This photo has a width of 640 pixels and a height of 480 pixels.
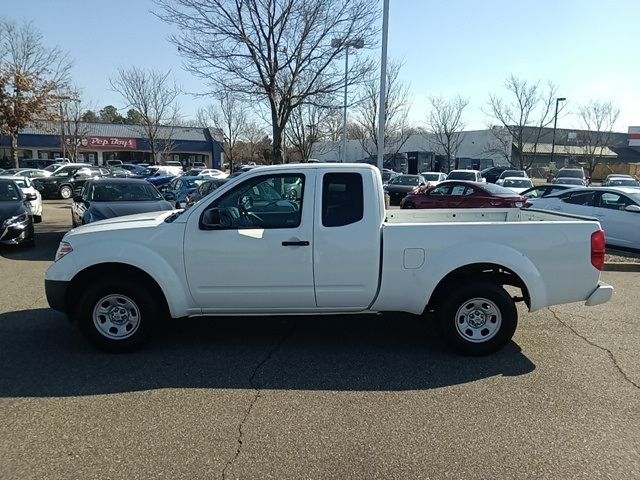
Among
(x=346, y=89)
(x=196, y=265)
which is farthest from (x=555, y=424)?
(x=346, y=89)

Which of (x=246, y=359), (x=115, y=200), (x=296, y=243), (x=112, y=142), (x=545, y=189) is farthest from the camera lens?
(x=112, y=142)

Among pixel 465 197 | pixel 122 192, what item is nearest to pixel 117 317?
pixel 122 192

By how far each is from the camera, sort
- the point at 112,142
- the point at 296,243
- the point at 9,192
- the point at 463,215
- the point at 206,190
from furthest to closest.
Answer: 1. the point at 112,142
2. the point at 9,192
3. the point at 206,190
4. the point at 463,215
5. the point at 296,243

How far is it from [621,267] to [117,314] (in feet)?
28.7

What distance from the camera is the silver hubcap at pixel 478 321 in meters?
4.48

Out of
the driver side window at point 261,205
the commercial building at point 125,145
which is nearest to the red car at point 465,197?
the driver side window at point 261,205

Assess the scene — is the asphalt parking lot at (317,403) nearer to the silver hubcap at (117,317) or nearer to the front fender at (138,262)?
the silver hubcap at (117,317)

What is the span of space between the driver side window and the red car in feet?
35.8

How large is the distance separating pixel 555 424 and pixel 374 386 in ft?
4.55

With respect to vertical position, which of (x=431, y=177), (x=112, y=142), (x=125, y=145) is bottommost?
(x=431, y=177)

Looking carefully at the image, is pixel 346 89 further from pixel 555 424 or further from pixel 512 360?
pixel 555 424

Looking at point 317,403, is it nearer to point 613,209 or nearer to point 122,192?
point 122,192

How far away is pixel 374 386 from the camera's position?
3889 millimetres

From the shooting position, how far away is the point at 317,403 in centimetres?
361
